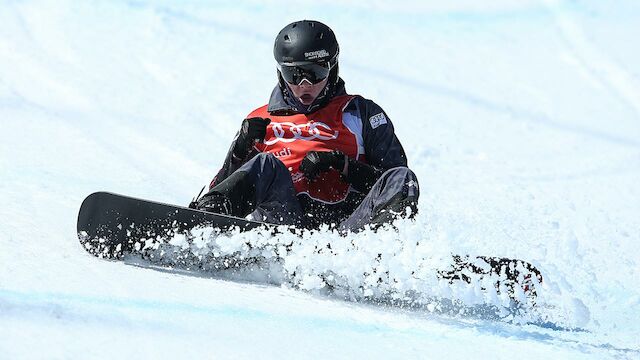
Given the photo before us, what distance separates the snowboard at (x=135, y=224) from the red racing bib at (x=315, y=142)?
662mm

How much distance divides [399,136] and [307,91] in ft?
11.9

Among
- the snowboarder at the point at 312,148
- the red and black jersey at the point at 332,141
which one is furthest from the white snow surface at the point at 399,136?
the red and black jersey at the point at 332,141

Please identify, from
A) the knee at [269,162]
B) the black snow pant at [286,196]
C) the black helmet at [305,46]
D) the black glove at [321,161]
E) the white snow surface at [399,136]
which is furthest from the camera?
the black helmet at [305,46]

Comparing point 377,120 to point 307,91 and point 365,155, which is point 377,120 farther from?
point 307,91

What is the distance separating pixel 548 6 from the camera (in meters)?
12.3

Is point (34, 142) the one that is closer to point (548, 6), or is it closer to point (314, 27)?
point (314, 27)

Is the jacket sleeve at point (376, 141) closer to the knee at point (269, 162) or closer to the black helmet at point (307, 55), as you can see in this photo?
the black helmet at point (307, 55)

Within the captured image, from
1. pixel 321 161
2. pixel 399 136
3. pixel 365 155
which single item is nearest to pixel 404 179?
pixel 321 161

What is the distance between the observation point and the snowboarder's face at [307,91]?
4375 mm

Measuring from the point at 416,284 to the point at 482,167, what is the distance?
3.82 m

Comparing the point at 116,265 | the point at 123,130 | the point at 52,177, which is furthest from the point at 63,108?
the point at 116,265

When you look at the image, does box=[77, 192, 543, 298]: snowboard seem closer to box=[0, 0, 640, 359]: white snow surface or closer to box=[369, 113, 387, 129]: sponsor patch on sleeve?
box=[0, 0, 640, 359]: white snow surface

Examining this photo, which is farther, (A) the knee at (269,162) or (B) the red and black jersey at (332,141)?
(B) the red and black jersey at (332,141)

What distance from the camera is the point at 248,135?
14.3ft
